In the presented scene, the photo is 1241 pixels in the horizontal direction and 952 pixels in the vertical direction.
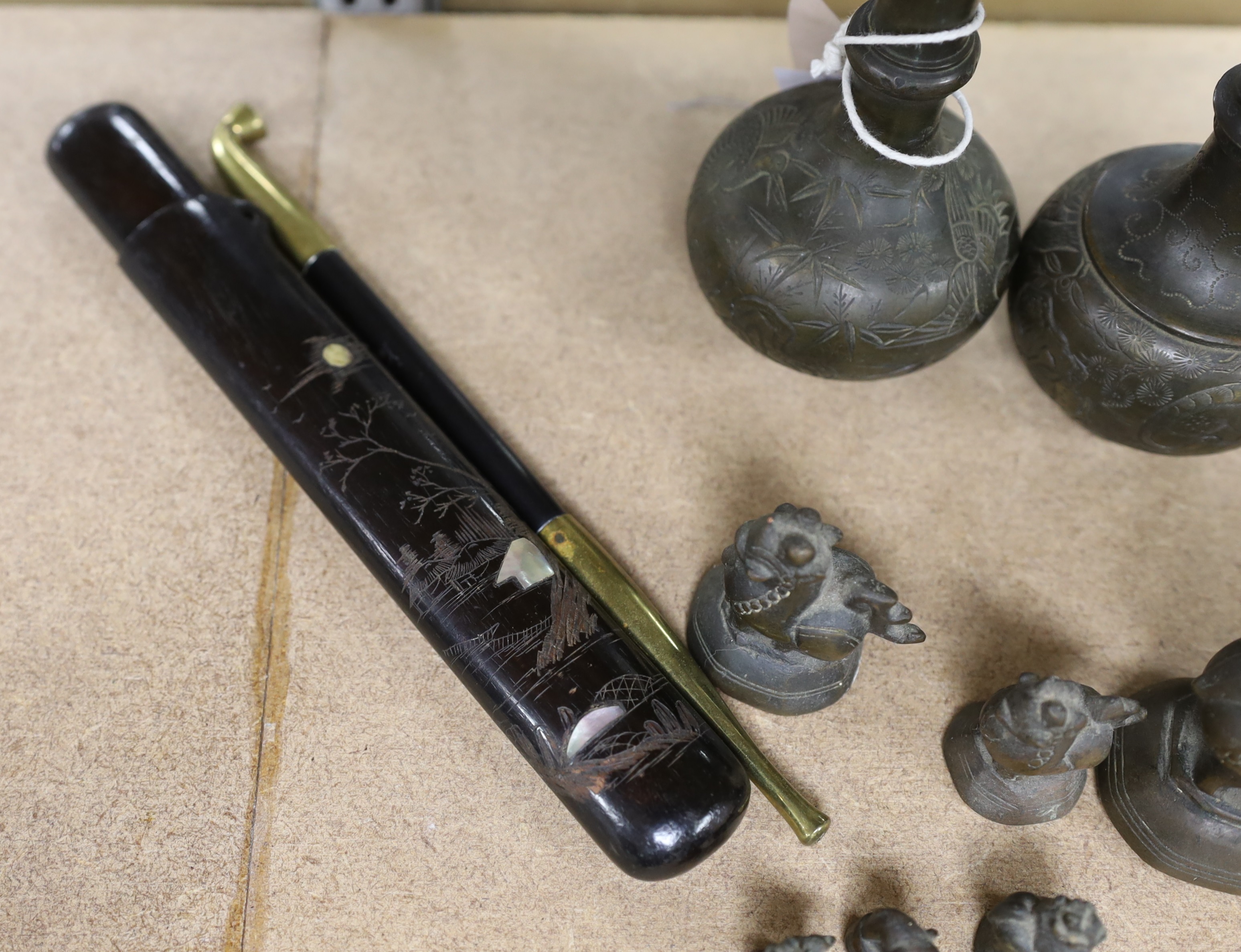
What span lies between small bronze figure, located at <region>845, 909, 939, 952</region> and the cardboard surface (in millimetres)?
67

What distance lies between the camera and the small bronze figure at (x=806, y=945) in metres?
0.90

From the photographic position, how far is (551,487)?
125cm

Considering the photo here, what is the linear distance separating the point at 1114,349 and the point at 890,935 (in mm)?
658

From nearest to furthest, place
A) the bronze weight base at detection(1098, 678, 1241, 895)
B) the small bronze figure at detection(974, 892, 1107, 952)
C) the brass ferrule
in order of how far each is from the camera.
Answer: the small bronze figure at detection(974, 892, 1107, 952), the bronze weight base at detection(1098, 678, 1241, 895), the brass ferrule

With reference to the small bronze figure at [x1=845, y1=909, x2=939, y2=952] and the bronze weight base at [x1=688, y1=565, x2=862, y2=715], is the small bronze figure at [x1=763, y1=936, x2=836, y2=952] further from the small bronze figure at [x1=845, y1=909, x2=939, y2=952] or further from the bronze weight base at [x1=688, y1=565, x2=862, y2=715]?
the bronze weight base at [x1=688, y1=565, x2=862, y2=715]

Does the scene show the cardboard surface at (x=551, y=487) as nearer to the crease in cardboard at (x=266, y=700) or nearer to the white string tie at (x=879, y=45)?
the crease in cardboard at (x=266, y=700)

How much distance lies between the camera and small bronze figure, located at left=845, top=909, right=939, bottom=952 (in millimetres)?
919

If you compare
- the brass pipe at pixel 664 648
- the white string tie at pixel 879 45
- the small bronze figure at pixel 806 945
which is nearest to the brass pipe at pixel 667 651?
the brass pipe at pixel 664 648

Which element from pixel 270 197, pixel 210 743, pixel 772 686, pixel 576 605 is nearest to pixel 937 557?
pixel 772 686

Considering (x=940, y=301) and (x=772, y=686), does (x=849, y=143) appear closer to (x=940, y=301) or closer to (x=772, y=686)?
(x=940, y=301)

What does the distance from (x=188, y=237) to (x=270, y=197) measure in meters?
0.16

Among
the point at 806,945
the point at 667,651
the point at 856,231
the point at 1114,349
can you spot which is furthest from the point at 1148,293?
the point at 806,945

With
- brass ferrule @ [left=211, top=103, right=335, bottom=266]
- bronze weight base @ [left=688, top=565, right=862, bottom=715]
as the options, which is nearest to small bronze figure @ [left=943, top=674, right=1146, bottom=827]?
bronze weight base @ [left=688, top=565, right=862, bottom=715]

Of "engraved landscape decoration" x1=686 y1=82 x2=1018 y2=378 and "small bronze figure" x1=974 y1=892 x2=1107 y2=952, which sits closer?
"small bronze figure" x1=974 y1=892 x2=1107 y2=952
